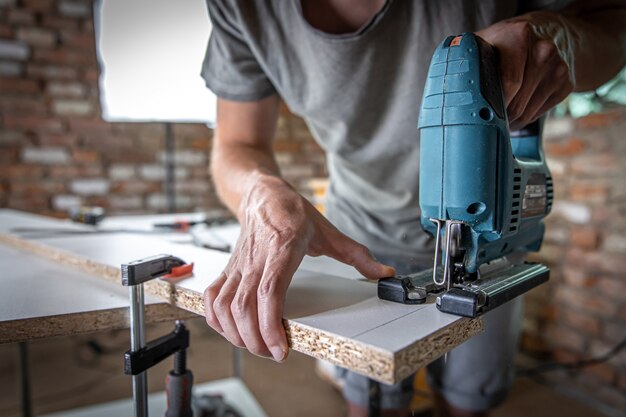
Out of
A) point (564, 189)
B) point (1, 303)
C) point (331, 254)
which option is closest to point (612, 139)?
point (564, 189)

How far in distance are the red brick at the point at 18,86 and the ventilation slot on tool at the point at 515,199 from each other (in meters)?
2.17

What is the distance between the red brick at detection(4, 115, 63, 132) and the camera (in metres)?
2.04

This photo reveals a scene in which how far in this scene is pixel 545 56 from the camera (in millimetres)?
536

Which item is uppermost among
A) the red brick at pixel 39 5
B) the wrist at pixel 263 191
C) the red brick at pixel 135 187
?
the red brick at pixel 39 5

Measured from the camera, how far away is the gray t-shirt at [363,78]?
74 centimetres

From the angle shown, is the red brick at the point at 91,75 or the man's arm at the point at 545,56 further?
the red brick at the point at 91,75

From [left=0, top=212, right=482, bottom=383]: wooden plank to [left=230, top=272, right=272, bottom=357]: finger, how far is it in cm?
3

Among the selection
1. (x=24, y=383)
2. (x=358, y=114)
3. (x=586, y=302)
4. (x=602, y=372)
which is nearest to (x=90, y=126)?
(x=24, y=383)

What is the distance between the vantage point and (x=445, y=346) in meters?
0.45

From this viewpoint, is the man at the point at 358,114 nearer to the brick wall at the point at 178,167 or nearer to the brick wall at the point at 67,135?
the brick wall at the point at 178,167

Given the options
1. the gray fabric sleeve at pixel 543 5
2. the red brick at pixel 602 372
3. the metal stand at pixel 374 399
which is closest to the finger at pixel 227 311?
the metal stand at pixel 374 399

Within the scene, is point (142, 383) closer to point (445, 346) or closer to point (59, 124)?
point (445, 346)

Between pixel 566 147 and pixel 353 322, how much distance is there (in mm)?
1523

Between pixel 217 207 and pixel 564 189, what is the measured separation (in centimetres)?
158
